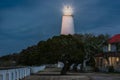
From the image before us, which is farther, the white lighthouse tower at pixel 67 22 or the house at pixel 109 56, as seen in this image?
the white lighthouse tower at pixel 67 22

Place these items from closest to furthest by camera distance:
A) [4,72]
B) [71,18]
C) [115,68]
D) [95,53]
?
[4,72] < [115,68] < [95,53] < [71,18]

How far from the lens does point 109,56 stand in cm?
7688

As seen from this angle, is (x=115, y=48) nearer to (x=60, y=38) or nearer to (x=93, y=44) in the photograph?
(x=93, y=44)

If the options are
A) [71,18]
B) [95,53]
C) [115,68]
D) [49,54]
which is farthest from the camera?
[71,18]

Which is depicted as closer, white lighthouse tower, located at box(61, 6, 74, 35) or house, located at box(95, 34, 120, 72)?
house, located at box(95, 34, 120, 72)

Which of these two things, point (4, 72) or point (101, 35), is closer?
point (4, 72)

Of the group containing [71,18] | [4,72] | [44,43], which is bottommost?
[4,72]

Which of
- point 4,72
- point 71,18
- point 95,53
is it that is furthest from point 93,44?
point 71,18

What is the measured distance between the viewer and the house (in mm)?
74619

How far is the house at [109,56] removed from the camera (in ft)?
245

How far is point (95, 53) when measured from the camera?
255 ft

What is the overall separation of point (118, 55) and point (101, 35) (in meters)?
6.45

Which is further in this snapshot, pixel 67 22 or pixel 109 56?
pixel 67 22

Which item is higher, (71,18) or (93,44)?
(71,18)
